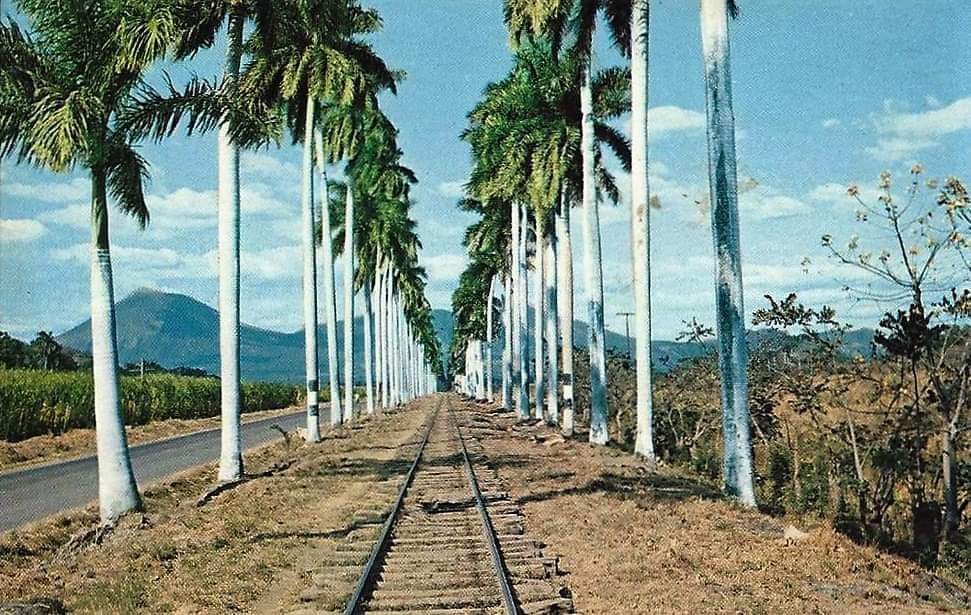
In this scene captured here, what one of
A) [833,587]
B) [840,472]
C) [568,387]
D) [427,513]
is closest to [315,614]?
[833,587]

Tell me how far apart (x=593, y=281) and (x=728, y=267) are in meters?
17.1

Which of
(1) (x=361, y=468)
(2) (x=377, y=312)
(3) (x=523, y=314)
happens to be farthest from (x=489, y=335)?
(1) (x=361, y=468)

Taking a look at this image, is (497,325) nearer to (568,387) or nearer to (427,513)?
(568,387)

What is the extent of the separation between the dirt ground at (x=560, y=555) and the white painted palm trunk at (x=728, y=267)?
84 centimetres

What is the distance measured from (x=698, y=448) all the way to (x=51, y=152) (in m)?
34.8

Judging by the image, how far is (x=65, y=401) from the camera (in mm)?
43406

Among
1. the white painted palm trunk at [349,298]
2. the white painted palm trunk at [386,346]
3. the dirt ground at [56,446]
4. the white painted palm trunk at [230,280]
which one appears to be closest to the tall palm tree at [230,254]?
the white painted palm trunk at [230,280]

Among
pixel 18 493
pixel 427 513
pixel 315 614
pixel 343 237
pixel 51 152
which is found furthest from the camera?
pixel 343 237

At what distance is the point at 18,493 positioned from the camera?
24484 mm

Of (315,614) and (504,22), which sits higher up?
(504,22)

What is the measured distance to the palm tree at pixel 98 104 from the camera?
15.7 m

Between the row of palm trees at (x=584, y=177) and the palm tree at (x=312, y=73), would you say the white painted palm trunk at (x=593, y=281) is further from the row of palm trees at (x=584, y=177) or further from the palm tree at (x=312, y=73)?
the palm tree at (x=312, y=73)

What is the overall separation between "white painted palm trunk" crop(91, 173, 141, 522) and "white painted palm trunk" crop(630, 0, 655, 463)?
13.2 meters

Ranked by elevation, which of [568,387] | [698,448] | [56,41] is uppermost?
[56,41]
